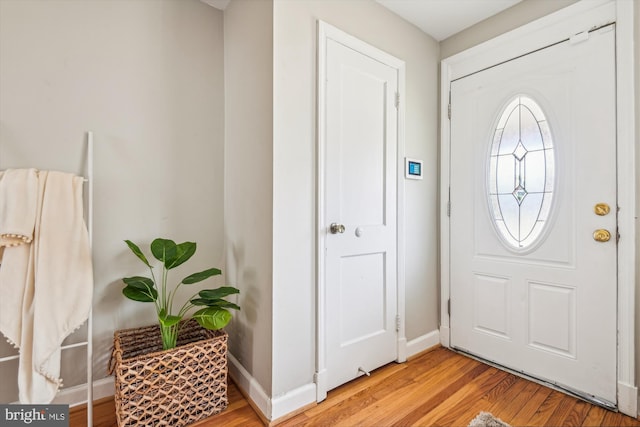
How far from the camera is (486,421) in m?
1.52

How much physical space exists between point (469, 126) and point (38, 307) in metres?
2.65

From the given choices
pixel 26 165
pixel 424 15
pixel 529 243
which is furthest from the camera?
pixel 424 15

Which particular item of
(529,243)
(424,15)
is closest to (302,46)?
(424,15)

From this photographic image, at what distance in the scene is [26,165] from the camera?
150 centimetres

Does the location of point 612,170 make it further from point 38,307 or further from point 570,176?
point 38,307

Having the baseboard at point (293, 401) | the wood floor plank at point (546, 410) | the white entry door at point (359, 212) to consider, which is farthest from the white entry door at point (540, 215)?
the baseboard at point (293, 401)

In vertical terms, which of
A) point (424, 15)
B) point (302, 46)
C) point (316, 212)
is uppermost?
point (424, 15)

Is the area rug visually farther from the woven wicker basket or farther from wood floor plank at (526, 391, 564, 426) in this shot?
the woven wicker basket

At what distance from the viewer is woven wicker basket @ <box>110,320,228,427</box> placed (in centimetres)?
141

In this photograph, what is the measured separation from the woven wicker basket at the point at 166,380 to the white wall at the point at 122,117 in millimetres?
271

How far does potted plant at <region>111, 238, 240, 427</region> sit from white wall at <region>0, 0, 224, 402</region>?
263 mm

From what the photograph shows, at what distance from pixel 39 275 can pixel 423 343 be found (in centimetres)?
Answer: 230

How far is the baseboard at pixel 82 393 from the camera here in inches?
62.5

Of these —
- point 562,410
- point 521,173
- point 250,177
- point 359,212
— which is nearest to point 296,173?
point 250,177
